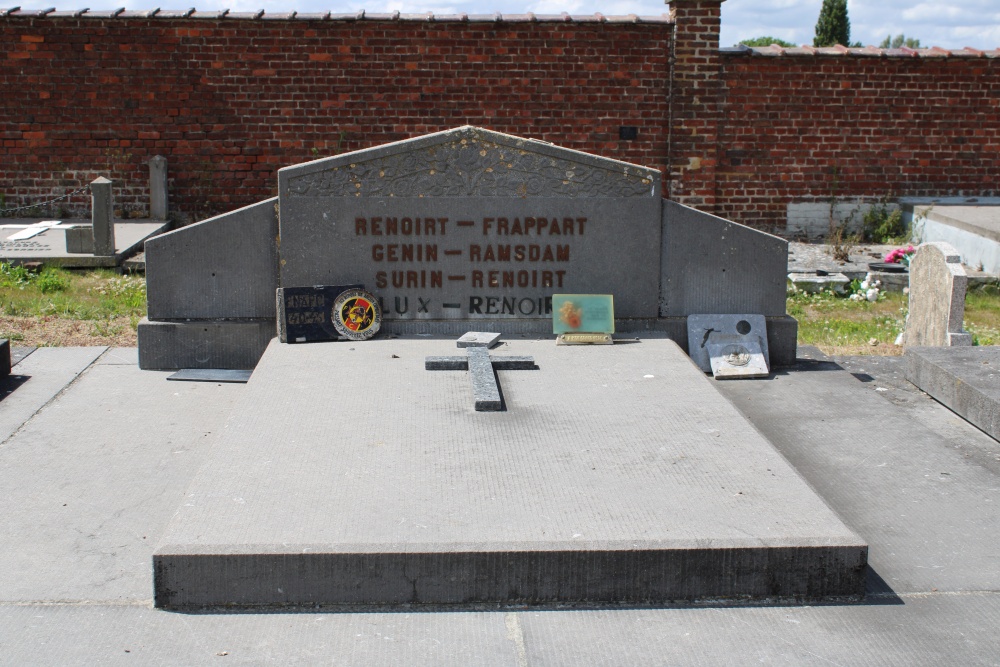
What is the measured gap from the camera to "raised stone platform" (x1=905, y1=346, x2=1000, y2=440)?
5410mm

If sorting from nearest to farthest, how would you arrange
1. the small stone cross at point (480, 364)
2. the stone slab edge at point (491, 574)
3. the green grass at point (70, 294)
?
the stone slab edge at point (491, 574) < the small stone cross at point (480, 364) < the green grass at point (70, 294)

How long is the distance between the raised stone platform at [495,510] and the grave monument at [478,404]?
0.01m

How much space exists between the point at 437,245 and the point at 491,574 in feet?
10.4

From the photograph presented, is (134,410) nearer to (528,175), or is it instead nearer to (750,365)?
(528,175)

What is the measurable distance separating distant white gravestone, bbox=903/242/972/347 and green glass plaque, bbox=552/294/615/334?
2219 millimetres

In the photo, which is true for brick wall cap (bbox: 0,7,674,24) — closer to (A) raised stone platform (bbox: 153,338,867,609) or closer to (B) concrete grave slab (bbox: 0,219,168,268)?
(B) concrete grave slab (bbox: 0,219,168,268)

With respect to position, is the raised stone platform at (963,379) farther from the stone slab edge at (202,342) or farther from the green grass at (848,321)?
the stone slab edge at (202,342)

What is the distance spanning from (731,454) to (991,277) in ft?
23.8

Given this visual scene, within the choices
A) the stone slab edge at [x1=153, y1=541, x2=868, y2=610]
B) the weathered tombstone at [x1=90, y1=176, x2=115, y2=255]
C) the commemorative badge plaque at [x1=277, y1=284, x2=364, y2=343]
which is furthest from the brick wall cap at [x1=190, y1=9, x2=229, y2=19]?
the stone slab edge at [x1=153, y1=541, x2=868, y2=610]

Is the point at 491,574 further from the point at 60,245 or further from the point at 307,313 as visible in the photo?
the point at 60,245

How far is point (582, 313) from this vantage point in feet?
20.9

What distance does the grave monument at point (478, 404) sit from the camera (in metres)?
3.49

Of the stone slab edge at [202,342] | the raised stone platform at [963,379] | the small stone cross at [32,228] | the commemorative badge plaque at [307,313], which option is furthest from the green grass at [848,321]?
the small stone cross at [32,228]

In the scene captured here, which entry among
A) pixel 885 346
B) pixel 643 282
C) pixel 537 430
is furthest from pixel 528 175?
pixel 885 346
